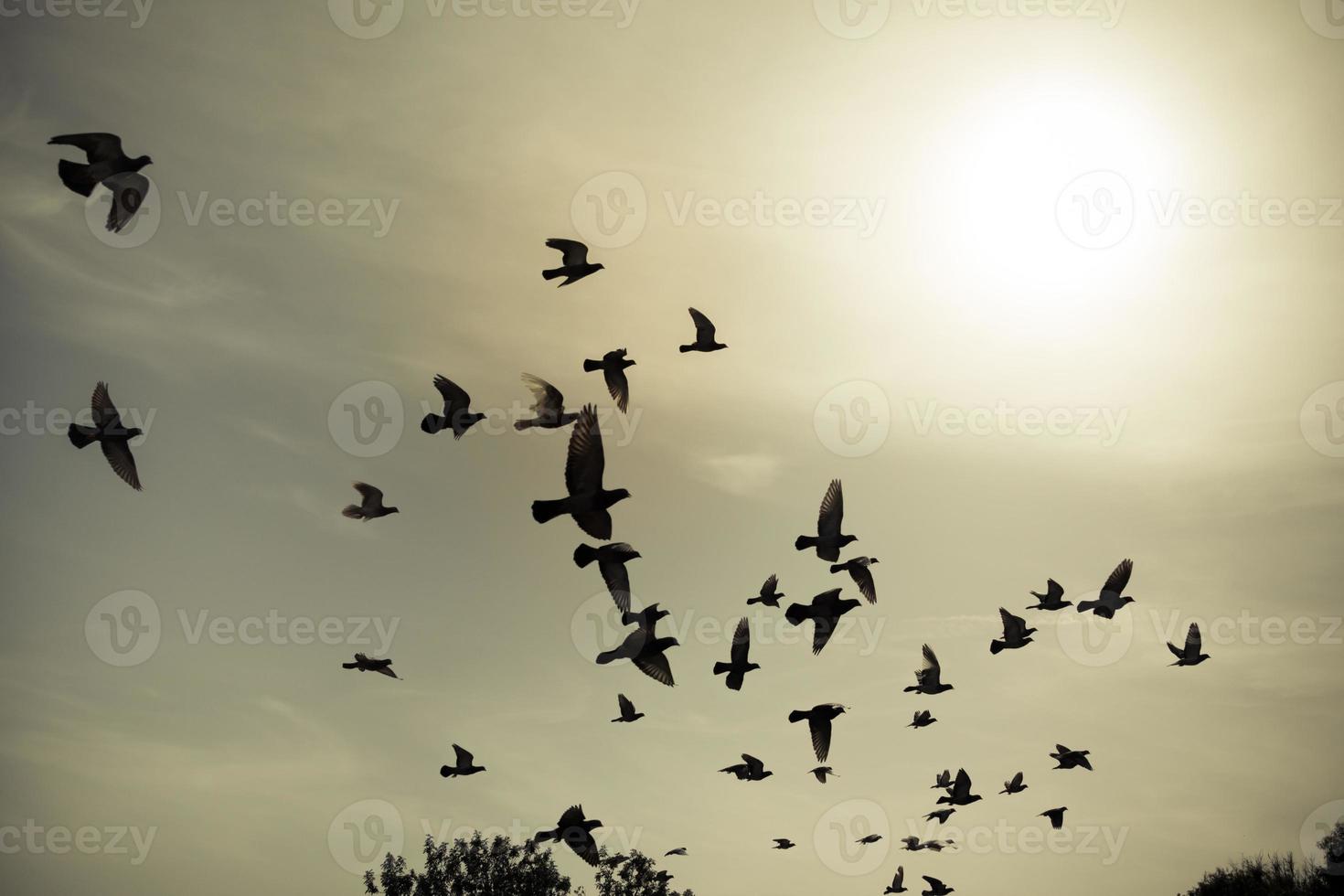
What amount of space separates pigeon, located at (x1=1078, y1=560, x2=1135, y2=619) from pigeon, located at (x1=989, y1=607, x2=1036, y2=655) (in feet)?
5.31

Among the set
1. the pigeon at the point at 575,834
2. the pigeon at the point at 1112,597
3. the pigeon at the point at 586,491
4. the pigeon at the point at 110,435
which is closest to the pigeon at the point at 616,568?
the pigeon at the point at 586,491

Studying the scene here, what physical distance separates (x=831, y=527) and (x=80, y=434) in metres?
16.7

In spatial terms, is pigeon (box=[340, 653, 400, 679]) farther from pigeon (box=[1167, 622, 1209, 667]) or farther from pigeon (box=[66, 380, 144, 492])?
pigeon (box=[1167, 622, 1209, 667])

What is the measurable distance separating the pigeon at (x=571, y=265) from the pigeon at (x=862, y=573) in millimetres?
10019

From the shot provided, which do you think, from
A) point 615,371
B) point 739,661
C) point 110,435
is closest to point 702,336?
point 615,371

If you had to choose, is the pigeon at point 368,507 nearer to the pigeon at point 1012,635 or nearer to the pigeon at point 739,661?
the pigeon at point 739,661

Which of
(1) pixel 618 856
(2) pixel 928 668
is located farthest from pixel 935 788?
(1) pixel 618 856

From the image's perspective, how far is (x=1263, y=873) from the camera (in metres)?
69.7

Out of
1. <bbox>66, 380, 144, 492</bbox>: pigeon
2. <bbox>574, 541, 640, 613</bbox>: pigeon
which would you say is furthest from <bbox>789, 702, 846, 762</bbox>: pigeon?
<bbox>66, 380, 144, 492</bbox>: pigeon

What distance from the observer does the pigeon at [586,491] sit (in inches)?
822

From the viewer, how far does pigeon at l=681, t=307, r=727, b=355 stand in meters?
28.7

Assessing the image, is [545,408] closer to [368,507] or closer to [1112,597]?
[368,507]

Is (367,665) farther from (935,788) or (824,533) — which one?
(935,788)

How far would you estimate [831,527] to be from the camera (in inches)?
1131
